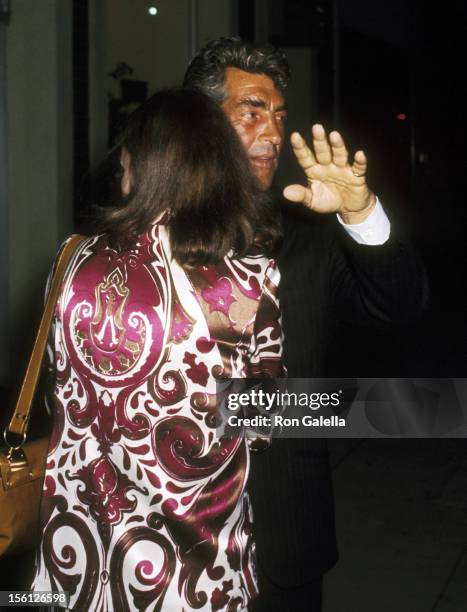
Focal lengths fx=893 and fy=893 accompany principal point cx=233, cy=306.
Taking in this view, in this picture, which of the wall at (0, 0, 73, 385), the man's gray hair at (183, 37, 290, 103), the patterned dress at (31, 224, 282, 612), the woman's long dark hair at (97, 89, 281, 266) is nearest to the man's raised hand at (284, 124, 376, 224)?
the woman's long dark hair at (97, 89, 281, 266)

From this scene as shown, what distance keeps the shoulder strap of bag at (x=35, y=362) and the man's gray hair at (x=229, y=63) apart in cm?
71

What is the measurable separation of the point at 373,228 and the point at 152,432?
0.57 metres

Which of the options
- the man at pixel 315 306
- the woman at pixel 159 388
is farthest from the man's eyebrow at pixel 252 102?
the woman at pixel 159 388

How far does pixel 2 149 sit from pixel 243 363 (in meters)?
4.61

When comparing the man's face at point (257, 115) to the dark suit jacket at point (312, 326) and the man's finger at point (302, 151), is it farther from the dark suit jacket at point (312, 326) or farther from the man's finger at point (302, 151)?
the man's finger at point (302, 151)

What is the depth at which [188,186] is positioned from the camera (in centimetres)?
159

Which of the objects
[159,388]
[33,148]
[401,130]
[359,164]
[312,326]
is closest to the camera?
[159,388]

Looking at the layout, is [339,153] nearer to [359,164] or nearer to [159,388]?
[359,164]

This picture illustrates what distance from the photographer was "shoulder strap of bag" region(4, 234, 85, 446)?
1644mm

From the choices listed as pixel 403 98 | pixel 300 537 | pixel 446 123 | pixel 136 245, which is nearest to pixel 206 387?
pixel 136 245

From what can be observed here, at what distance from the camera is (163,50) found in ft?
24.9

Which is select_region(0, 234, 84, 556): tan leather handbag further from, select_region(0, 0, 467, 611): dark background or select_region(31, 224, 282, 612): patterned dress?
select_region(0, 0, 467, 611): dark background

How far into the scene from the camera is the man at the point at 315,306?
5.56 feet

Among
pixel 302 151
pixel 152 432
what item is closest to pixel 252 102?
pixel 302 151
